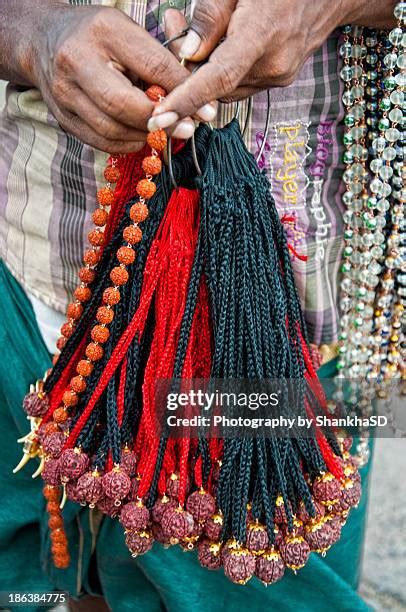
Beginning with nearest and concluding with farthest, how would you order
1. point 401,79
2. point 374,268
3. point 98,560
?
point 401,79
point 374,268
point 98,560

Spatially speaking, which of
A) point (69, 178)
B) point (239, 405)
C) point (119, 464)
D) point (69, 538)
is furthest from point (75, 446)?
point (69, 538)

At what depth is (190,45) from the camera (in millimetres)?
698

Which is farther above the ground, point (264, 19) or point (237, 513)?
point (264, 19)

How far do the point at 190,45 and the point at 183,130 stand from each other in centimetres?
8

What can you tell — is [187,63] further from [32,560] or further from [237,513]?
[32,560]

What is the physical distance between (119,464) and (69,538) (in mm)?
508

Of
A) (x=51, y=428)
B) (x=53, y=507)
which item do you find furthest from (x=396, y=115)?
(x=53, y=507)

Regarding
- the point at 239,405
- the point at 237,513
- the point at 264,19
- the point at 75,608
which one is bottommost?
the point at 75,608

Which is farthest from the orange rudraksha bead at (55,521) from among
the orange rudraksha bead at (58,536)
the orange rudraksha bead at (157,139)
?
the orange rudraksha bead at (157,139)

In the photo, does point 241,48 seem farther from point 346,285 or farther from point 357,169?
point 346,285

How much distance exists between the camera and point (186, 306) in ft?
2.52

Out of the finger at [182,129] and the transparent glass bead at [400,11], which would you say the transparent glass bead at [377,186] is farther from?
the finger at [182,129]

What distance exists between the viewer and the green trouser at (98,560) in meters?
1.09

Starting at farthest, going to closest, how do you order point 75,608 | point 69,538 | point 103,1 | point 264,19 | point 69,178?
point 75,608
point 69,538
point 69,178
point 103,1
point 264,19
